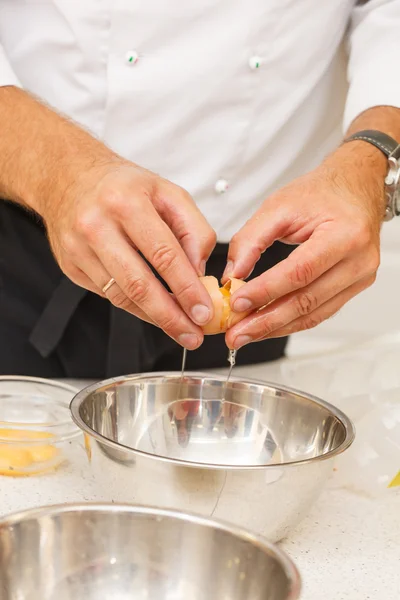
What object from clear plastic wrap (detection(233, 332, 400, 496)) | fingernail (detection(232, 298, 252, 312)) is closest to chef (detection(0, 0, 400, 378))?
fingernail (detection(232, 298, 252, 312))

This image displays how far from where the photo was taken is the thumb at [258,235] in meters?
0.87

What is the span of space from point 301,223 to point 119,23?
442 mm

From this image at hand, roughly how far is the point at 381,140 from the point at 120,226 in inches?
17.6

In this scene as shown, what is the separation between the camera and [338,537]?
85 cm

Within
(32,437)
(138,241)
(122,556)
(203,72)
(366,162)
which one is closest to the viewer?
(122,556)

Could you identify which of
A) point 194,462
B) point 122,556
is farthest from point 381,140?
point 122,556

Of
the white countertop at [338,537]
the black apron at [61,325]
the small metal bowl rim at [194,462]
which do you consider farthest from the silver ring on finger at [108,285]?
the black apron at [61,325]

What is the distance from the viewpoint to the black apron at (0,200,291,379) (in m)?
1.22

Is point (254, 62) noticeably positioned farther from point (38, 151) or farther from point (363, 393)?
point (363, 393)

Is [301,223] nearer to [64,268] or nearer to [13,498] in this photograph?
[64,268]

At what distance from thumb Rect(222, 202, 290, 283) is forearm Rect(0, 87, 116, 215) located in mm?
175

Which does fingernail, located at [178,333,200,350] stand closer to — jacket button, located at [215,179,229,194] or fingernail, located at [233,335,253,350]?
fingernail, located at [233,335,253,350]

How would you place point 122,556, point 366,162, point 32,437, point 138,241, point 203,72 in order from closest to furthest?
point 122,556 < point 138,241 < point 32,437 < point 366,162 < point 203,72

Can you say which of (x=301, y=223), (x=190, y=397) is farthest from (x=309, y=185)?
(x=190, y=397)
